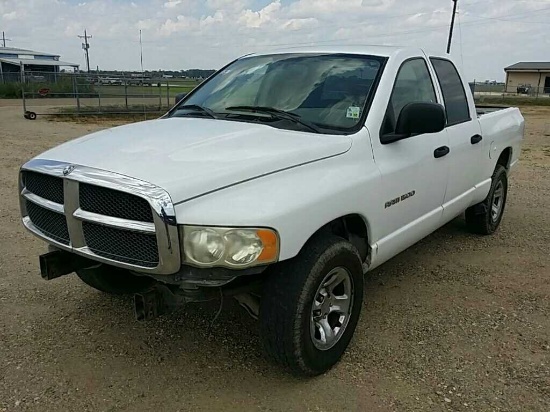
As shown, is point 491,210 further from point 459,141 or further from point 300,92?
point 300,92

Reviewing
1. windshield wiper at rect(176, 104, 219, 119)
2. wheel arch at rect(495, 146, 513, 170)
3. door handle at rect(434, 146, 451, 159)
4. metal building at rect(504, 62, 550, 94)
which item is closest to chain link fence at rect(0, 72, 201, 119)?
wheel arch at rect(495, 146, 513, 170)

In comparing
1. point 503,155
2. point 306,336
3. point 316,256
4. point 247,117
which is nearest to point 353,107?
point 247,117

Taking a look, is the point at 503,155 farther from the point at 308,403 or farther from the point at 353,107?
the point at 308,403

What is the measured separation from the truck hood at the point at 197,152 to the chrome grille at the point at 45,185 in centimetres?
12

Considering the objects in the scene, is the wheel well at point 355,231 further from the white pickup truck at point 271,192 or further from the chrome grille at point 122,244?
the chrome grille at point 122,244

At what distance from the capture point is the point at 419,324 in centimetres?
372

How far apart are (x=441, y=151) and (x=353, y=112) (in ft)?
3.24

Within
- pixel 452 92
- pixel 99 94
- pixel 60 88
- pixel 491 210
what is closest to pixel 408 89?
pixel 452 92

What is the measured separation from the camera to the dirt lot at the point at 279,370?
2.87 meters

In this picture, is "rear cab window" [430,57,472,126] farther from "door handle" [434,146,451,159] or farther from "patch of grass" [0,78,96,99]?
"patch of grass" [0,78,96,99]

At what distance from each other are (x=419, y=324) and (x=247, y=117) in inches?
73.3

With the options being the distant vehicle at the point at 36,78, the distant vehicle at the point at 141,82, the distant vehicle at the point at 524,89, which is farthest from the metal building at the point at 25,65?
the distant vehicle at the point at 524,89

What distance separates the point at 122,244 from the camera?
2611 millimetres

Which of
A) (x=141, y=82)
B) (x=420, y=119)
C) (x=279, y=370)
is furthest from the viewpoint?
(x=141, y=82)
